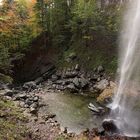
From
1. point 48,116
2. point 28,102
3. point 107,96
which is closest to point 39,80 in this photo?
point 28,102

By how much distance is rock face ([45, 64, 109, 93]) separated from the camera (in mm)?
28703

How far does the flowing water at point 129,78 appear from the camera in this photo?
19.1m

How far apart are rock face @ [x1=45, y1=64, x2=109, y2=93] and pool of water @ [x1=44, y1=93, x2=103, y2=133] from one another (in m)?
1.87

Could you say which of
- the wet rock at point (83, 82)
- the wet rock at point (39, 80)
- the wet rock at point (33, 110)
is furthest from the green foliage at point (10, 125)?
the wet rock at point (39, 80)

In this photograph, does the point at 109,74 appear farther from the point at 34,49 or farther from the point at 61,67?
the point at 34,49

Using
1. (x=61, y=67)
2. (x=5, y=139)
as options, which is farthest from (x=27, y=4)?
(x=5, y=139)

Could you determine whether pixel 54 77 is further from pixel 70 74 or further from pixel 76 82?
pixel 76 82

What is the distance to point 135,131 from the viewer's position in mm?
17906

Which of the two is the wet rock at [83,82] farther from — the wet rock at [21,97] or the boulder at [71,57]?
the wet rock at [21,97]

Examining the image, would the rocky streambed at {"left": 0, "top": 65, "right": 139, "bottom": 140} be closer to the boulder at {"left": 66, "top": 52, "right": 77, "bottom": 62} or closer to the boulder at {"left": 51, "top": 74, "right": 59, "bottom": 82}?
the boulder at {"left": 51, "top": 74, "right": 59, "bottom": 82}

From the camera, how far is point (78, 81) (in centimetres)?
3008

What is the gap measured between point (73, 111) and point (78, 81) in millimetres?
7647

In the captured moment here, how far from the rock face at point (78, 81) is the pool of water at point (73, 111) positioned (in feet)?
6.15

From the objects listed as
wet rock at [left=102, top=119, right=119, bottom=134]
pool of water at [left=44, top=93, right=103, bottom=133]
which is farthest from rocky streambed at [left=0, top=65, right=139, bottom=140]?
wet rock at [left=102, top=119, right=119, bottom=134]
